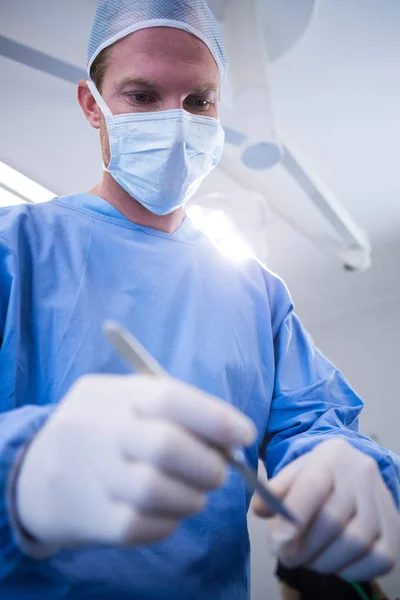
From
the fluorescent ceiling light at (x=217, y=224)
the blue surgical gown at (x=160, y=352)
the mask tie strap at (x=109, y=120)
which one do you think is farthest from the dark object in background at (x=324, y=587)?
the fluorescent ceiling light at (x=217, y=224)

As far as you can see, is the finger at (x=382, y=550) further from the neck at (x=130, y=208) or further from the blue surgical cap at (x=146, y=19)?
the blue surgical cap at (x=146, y=19)

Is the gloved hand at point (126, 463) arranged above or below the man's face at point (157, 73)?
below

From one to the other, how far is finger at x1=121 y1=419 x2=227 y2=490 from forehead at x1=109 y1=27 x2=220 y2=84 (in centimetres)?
80

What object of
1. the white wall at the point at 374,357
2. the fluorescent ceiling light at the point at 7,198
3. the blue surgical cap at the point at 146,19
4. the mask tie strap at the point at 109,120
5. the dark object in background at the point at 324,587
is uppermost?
the blue surgical cap at the point at 146,19

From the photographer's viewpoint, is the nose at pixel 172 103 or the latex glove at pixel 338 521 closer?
the latex glove at pixel 338 521

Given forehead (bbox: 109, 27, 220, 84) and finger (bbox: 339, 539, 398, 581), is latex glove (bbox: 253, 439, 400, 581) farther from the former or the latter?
forehead (bbox: 109, 27, 220, 84)

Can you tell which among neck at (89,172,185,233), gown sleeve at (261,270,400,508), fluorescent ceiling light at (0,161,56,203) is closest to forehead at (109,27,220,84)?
neck at (89,172,185,233)

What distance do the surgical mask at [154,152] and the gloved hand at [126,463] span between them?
63 cm

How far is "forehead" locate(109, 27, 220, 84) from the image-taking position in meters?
0.99

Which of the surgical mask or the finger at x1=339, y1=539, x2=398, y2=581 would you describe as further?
the surgical mask

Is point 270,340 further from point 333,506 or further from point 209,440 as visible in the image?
point 209,440

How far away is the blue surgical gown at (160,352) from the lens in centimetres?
69

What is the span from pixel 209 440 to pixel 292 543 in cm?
20

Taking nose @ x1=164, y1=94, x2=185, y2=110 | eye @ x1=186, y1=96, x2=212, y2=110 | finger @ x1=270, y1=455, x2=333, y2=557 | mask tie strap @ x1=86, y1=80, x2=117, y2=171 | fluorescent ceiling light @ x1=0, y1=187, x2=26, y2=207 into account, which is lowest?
finger @ x1=270, y1=455, x2=333, y2=557
